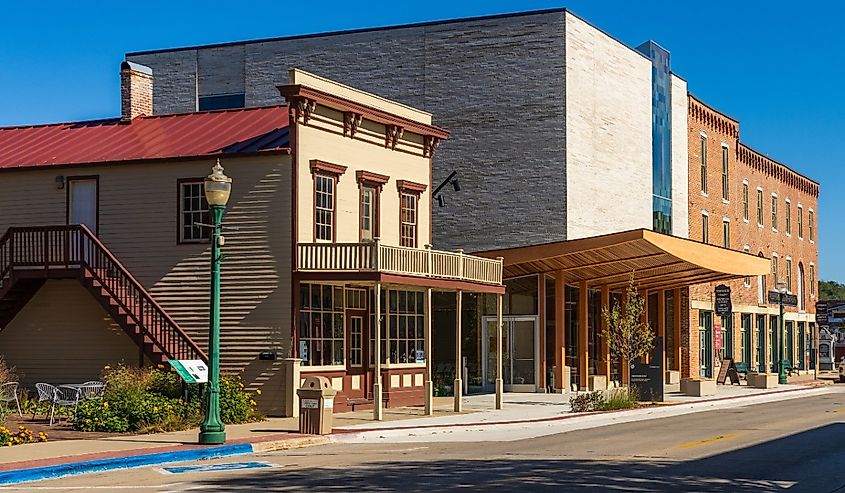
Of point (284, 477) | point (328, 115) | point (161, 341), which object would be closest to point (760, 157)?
point (328, 115)

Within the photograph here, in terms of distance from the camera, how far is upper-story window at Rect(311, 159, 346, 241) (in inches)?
1259

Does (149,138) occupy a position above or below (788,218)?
below

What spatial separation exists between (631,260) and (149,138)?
1580 centimetres

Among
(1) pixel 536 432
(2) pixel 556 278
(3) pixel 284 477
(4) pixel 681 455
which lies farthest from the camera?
(2) pixel 556 278

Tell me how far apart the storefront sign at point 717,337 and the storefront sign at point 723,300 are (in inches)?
78.3

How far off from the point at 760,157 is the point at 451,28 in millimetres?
25690

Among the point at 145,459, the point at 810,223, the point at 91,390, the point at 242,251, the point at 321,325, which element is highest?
the point at 810,223

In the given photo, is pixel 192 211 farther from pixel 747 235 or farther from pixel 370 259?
pixel 747 235

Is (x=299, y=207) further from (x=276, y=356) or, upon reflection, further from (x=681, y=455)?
(x=681, y=455)

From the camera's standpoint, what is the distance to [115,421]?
25.8 metres

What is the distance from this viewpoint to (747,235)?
64375 mm

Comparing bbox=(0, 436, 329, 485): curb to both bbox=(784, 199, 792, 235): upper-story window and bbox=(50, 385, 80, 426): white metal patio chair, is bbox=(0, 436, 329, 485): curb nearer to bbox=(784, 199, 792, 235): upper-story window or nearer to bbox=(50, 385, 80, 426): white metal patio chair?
→ bbox=(50, 385, 80, 426): white metal patio chair

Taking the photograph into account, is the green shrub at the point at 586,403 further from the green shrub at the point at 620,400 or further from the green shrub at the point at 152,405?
the green shrub at the point at 152,405

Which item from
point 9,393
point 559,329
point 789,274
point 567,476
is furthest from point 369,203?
point 789,274
